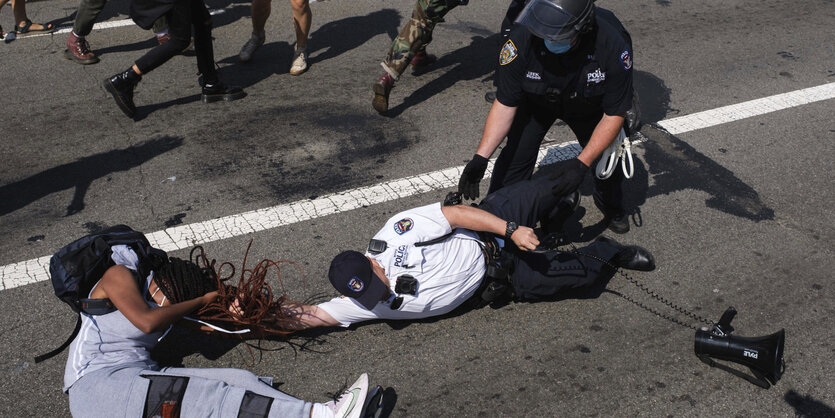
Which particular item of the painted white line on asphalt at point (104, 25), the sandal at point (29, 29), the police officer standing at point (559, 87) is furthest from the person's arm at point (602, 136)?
the sandal at point (29, 29)

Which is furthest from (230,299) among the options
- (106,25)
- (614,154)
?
(106,25)

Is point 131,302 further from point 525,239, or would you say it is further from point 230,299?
point 525,239

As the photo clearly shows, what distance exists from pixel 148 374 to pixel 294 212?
187 cm

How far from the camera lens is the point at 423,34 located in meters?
6.21

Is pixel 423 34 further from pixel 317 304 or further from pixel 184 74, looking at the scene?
pixel 317 304

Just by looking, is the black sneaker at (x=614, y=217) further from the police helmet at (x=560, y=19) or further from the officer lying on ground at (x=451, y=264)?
the police helmet at (x=560, y=19)

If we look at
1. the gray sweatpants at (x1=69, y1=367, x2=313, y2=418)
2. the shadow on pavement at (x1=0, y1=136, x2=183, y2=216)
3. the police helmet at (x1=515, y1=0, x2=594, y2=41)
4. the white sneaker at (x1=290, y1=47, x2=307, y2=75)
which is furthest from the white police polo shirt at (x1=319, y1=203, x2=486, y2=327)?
the white sneaker at (x1=290, y1=47, x2=307, y2=75)

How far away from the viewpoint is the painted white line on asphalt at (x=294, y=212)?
14.3 ft

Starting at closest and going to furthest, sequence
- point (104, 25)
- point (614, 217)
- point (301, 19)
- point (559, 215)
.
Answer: point (559, 215)
point (614, 217)
point (301, 19)
point (104, 25)

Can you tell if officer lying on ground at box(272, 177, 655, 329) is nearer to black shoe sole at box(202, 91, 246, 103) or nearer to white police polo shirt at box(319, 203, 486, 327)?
white police polo shirt at box(319, 203, 486, 327)

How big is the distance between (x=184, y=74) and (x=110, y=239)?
3.73 m

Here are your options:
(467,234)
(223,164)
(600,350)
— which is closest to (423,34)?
(223,164)

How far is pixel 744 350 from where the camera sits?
357 cm

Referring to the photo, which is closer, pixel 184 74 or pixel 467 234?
pixel 467 234
